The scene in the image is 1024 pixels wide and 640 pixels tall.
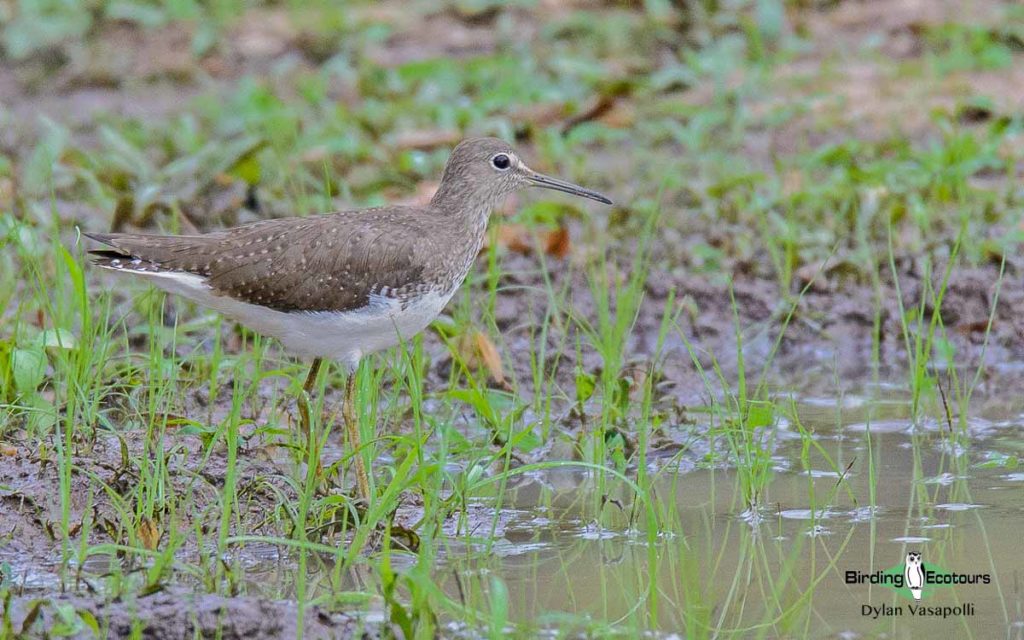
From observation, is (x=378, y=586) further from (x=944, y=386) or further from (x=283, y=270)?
(x=944, y=386)

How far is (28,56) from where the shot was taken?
44.1ft

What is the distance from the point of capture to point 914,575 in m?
5.21

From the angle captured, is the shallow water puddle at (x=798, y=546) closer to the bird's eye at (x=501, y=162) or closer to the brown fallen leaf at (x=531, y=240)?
the bird's eye at (x=501, y=162)

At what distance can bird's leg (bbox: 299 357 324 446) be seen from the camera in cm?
610

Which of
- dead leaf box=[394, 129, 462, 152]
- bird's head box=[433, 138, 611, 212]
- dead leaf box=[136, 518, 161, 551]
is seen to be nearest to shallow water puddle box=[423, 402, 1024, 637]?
dead leaf box=[136, 518, 161, 551]

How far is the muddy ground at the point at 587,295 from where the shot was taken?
5582 millimetres

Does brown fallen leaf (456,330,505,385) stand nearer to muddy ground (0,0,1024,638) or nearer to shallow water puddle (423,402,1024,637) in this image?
muddy ground (0,0,1024,638)

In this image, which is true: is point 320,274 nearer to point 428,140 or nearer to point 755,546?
point 755,546

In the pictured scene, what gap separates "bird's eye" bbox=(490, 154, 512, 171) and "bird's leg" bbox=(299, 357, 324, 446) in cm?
133

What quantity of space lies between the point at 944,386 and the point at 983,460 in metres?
1.25

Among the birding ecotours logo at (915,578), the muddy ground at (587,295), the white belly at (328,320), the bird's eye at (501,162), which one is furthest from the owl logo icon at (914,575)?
the bird's eye at (501,162)

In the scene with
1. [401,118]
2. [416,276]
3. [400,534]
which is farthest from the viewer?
[401,118]

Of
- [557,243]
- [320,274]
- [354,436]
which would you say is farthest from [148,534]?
[557,243]

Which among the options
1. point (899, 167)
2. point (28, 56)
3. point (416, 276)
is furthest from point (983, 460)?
point (28, 56)
